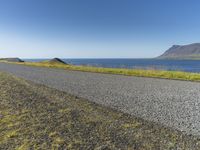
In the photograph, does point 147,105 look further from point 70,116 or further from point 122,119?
point 70,116

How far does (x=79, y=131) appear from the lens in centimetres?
598

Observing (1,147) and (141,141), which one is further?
(141,141)

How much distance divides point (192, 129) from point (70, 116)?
451cm

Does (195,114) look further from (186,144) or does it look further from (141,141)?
(141,141)

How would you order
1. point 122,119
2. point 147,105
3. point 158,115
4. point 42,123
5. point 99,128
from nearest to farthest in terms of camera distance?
1. point 99,128
2. point 42,123
3. point 122,119
4. point 158,115
5. point 147,105

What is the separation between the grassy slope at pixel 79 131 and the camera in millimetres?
5062

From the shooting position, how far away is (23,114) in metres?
7.60

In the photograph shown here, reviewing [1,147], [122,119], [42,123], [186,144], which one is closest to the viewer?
[1,147]

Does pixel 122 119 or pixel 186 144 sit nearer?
pixel 186 144

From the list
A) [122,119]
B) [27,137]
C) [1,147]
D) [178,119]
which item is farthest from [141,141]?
[1,147]

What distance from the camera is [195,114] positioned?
7969 mm

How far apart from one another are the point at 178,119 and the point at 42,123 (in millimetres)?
5228

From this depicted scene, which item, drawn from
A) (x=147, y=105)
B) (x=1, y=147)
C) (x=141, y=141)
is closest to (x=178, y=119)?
(x=147, y=105)

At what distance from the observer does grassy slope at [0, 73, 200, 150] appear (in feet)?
16.6
